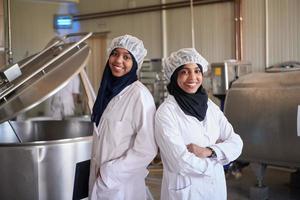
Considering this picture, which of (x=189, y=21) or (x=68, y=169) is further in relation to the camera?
(x=189, y=21)

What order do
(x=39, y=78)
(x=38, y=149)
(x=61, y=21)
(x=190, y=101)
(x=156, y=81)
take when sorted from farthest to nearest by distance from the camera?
(x=61, y=21) < (x=156, y=81) < (x=39, y=78) < (x=38, y=149) < (x=190, y=101)

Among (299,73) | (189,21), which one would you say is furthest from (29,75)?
(189,21)

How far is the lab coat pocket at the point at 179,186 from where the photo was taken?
164 cm

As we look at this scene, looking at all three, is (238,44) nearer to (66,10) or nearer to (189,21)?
(189,21)

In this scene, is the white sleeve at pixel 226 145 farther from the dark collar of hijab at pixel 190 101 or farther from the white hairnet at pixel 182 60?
the white hairnet at pixel 182 60

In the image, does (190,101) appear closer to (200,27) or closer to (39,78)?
(39,78)

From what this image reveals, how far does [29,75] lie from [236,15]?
4.27m

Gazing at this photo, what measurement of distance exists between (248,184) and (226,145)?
8.85 feet

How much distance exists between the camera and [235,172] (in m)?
4.53

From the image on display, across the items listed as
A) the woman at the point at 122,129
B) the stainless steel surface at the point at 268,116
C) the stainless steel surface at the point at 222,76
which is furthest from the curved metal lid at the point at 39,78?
the stainless steel surface at the point at 222,76

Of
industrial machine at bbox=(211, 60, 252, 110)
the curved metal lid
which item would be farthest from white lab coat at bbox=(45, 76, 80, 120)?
the curved metal lid

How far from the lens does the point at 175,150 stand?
157 centimetres

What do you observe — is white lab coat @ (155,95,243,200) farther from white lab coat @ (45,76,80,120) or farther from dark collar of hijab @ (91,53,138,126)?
white lab coat @ (45,76,80,120)

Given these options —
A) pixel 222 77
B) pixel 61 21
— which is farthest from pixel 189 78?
pixel 61 21
